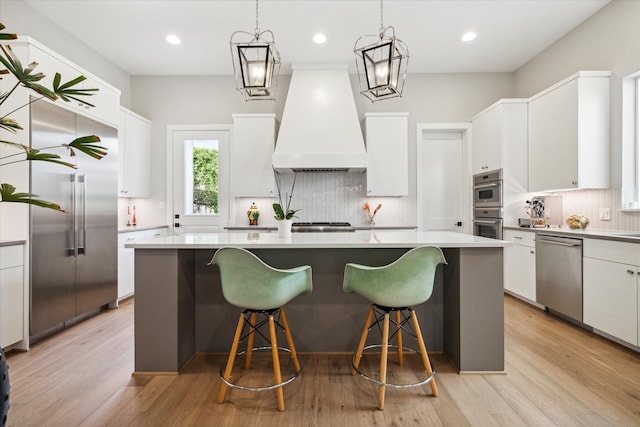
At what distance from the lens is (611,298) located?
2.78m

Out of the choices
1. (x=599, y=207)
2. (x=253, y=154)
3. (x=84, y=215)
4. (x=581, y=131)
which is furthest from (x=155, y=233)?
(x=599, y=207)

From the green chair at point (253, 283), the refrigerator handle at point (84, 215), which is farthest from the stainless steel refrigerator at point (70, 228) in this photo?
the green chair at point (253, 283)

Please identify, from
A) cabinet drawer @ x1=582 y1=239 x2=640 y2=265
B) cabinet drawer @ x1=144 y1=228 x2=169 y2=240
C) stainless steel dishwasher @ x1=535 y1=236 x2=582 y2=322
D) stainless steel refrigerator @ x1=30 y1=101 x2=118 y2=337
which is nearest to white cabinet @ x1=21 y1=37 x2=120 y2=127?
stainless steel refrigerator @ x1=30 y1=101 x2=118 y2=337

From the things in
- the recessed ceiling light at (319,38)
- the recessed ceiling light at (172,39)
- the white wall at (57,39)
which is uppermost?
the recessed ceiling light at (319,38)

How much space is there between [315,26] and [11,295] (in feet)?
12.0

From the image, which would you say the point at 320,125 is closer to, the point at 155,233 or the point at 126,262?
the point at 155,233

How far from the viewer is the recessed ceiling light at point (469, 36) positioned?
3910 mm

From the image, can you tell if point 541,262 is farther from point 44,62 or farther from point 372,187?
point 44,62

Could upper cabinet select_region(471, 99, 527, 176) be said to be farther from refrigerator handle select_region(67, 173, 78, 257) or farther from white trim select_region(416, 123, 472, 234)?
refrigerator handle select_region(67, 173, 78, 257)

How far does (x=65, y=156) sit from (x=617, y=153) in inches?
198

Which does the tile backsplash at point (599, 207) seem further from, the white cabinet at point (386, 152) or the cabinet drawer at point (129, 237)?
the cabinet drawer at point (129, 237)

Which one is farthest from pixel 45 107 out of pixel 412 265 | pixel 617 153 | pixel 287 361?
pixel 617 153

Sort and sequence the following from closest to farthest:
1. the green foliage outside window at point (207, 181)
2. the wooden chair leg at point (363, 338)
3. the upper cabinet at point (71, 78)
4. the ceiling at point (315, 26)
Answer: the wooden chair leg at point (363, 338) → the upper cabinet at point (71, 78) → the ceiling at point (315, 26) → the green foliage outside window at point (207, 181)

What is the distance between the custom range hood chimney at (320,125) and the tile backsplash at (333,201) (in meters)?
0.37
